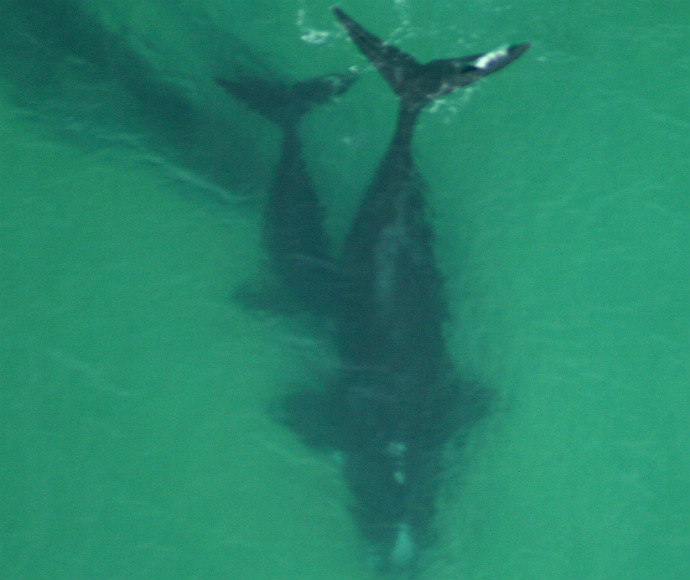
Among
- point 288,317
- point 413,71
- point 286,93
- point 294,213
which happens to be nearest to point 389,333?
point 288,317

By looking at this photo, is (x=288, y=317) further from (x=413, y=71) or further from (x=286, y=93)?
(x=413, y=71)

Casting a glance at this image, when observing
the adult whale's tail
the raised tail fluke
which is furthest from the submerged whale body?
the raised tail fluke

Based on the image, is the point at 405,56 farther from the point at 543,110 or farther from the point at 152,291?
the point at 152,291

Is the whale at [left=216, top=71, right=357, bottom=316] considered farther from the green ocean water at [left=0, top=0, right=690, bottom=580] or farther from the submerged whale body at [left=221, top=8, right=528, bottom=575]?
the green ocean water at [left=0, top=0, right=690, bottom=580]

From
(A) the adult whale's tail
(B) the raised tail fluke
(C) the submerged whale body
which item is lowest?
(C) the submerged whale body

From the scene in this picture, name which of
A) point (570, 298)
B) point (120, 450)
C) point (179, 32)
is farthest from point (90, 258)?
point (570, 298)

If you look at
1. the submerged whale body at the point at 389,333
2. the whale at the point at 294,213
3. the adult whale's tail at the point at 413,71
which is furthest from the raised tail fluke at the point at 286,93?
the adult whale's tail at the point at 413,71
